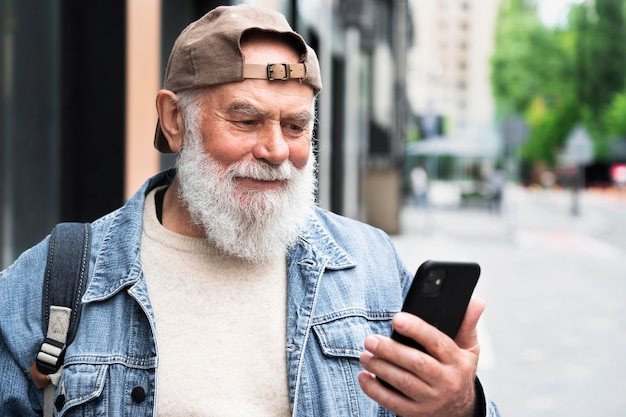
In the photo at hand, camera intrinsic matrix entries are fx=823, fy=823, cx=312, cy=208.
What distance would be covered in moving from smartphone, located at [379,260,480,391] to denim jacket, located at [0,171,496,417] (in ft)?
1.11

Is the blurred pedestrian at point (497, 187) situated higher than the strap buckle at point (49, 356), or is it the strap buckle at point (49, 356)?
the strap buckle at point (49, 356)

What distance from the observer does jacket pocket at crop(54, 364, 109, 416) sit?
202 centimetres

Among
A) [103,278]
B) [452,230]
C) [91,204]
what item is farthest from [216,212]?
[452,230]

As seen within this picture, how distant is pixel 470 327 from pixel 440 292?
145 millimetres

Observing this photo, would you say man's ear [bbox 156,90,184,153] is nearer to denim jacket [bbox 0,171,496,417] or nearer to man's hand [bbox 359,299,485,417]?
denim jacket [bbox 0,171,496,417]

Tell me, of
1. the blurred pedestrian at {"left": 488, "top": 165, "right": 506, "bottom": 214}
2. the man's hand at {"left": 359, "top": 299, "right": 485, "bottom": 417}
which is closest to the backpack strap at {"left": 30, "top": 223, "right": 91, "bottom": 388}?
the man's hand at {"left": 359, "top": 299, "right": 485, "bottom": 417}

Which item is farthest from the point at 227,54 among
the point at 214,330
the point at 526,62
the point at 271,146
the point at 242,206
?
the point at 526,62

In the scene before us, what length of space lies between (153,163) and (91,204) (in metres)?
0.62

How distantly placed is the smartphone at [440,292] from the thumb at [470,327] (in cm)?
4

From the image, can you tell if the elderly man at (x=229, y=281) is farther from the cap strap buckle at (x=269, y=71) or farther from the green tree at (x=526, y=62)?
the green tree at (x=526, y=62)

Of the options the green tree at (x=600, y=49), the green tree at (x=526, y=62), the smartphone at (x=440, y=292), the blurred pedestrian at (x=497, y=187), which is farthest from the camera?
the green tree at (x=526, y=62)

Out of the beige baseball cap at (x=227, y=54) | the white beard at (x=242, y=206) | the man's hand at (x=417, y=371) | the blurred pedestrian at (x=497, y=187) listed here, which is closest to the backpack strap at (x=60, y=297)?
the white beard at (x=242, y=206)

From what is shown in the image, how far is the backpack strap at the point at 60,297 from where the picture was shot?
2049 mm

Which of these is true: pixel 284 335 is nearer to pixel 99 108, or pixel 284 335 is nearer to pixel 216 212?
pixel 216 212
